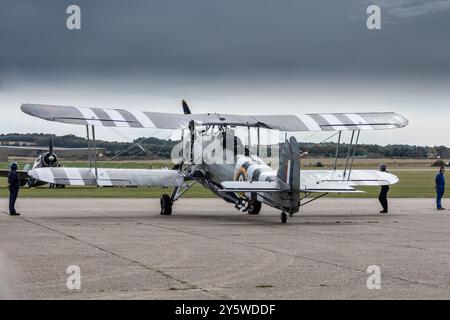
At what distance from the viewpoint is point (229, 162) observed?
22.0m

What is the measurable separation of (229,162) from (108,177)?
3669mm

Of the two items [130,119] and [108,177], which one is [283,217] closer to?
[130,119]

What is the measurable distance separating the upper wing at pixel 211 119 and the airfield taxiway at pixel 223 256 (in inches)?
108

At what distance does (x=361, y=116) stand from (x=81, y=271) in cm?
1581

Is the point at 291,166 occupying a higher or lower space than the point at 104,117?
lower

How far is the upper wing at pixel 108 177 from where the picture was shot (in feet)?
73.3

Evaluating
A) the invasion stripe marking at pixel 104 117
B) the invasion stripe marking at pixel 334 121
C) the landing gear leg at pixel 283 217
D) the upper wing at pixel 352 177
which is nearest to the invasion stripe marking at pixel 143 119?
the invasion stripe marking at pixel 104 117

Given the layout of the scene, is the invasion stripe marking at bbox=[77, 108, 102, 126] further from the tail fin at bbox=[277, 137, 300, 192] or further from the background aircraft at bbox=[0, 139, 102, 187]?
the background aircraft at bbox=[0, 139, 102, 187]

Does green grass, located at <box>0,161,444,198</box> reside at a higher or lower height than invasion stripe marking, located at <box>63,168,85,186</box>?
lower

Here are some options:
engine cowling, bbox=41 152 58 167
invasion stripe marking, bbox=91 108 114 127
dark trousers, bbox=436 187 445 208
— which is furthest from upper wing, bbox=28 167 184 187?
engine cowling, bbox=41 152 58 167

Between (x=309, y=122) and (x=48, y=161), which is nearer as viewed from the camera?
(x=309, y=122)

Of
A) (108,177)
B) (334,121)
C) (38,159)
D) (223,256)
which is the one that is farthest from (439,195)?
(38,159)

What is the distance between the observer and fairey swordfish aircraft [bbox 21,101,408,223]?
19.2 meters

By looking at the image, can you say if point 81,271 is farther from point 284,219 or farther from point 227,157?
point 227,157
